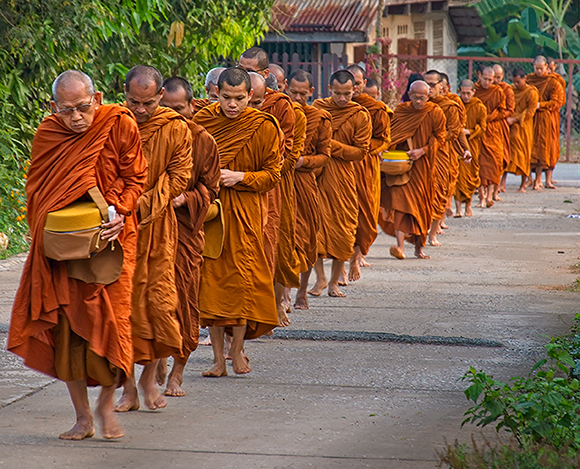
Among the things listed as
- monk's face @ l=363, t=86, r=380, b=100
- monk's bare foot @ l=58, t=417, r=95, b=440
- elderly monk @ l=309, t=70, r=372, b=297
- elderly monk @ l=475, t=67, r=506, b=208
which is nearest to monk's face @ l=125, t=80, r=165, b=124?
monk's bare foot @ l=58, t=417, r=95, b=440

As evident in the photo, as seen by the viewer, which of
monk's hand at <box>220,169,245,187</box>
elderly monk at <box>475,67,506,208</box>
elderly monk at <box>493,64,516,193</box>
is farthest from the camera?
elderly monk at <box>493,64,516,193</box>

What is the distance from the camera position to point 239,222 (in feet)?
20.2

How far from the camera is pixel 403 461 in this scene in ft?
15.3

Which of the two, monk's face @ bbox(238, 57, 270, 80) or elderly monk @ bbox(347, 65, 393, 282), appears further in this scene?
elderly monk @ bbox(347, 65, 393, 282)

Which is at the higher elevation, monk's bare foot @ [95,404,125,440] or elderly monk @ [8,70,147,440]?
elderly monk @ [8,70,147,440]

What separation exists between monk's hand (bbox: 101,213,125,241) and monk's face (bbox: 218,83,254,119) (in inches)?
57.1

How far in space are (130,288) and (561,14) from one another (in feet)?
71.2

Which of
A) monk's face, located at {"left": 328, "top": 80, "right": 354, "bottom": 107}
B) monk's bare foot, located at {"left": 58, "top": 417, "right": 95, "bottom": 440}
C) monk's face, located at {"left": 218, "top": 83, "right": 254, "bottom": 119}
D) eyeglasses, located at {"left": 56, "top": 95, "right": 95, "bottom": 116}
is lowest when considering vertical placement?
monk's bare foot, located at {"left": 58, "top": 417, "right": 95, "bottom": 440}

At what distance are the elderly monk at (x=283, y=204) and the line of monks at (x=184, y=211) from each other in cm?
1

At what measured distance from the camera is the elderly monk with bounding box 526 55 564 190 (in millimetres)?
18594

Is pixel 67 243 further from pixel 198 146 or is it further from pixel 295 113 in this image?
pixel 295 113

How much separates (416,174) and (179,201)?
20.1 ft

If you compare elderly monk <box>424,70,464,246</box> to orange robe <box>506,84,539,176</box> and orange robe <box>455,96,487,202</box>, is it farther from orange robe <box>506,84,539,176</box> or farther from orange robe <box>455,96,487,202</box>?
orange robe <box>506,84,539,176</box>

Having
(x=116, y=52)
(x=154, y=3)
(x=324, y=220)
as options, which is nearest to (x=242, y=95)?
(x=324, y=220)
